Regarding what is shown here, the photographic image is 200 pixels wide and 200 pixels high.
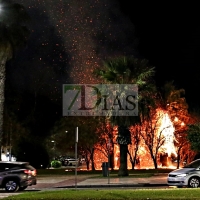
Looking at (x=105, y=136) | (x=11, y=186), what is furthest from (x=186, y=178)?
(x=105, y=136)

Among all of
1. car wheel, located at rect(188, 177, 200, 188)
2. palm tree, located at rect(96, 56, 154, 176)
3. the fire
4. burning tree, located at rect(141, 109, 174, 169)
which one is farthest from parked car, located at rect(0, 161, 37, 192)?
burning tree, located at rect(141, 109, 174, 169)

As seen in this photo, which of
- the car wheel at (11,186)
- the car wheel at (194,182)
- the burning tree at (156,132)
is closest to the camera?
the car wheel at (194,182)

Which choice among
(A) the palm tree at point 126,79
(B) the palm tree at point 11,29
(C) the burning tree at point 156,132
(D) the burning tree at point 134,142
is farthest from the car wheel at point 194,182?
(C) the burning tree at point 156,132

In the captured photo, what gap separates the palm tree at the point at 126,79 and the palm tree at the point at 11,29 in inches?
259

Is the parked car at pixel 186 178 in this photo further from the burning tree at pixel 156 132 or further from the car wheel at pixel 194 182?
the burning tree at pixel 156 132

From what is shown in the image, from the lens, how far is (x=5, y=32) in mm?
35938

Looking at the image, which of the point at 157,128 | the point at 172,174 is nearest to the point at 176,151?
the point at 157,128

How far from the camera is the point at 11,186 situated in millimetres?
24234

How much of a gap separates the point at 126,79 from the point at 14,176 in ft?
46.2

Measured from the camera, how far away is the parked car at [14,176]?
79.6 ft

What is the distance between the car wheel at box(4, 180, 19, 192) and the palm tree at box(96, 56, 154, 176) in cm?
1271

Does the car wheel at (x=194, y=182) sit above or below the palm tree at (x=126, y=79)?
below

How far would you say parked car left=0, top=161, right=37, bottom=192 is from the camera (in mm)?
24250

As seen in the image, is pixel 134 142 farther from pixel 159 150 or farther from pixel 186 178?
pixel 186 178
